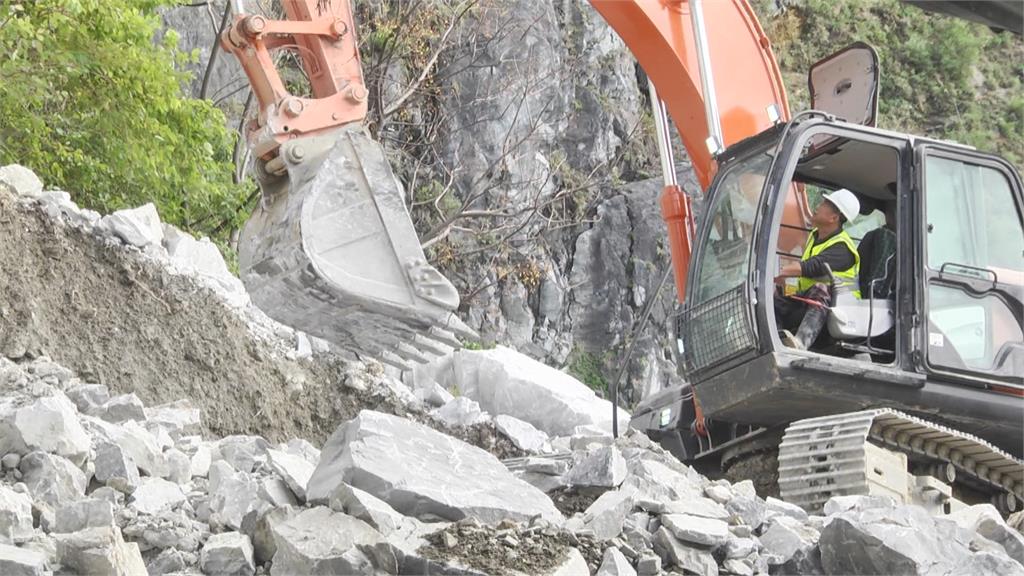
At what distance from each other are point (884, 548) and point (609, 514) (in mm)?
948

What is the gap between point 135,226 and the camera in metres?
8.71

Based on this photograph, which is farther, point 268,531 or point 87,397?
point 87,397

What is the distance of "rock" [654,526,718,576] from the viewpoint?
475cm

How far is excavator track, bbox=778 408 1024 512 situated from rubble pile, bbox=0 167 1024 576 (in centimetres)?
32

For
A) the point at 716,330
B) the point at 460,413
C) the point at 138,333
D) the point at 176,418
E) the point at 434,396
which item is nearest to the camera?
the point at 716,330

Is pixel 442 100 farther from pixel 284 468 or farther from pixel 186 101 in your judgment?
pixel 284 468

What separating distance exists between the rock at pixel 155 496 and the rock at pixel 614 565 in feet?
5.35

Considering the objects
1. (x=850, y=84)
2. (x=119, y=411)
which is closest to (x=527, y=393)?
(x=850, y=84)

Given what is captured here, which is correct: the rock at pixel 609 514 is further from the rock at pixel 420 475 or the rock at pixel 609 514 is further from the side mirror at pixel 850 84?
the side mirror at pixel 850 84

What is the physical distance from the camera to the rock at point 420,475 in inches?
188

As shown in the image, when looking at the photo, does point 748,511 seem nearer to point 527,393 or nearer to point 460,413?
point 460,413

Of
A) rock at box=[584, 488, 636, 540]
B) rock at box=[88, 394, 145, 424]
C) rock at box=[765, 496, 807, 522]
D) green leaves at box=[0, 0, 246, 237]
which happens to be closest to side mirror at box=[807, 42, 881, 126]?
rock at box=[765, 496, 807, 522]

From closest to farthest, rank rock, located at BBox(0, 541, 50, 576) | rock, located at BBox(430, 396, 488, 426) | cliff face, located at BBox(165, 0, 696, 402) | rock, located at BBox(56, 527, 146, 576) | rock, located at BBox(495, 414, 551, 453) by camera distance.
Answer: rock, located at BBox(0, 541, 50, 576) → rock, located at BBox(56, 527, 146, 576) → rock, located at BBox(495, 414, 551, 453) → rock, located at BBox(430, 396, 488, 426) → cliff face, located at BBox(165, 0, 696, 402)

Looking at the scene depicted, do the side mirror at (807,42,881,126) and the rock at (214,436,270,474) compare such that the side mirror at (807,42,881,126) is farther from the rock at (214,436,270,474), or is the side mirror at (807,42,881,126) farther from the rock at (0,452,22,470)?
the rock at (0,452,22,470)
